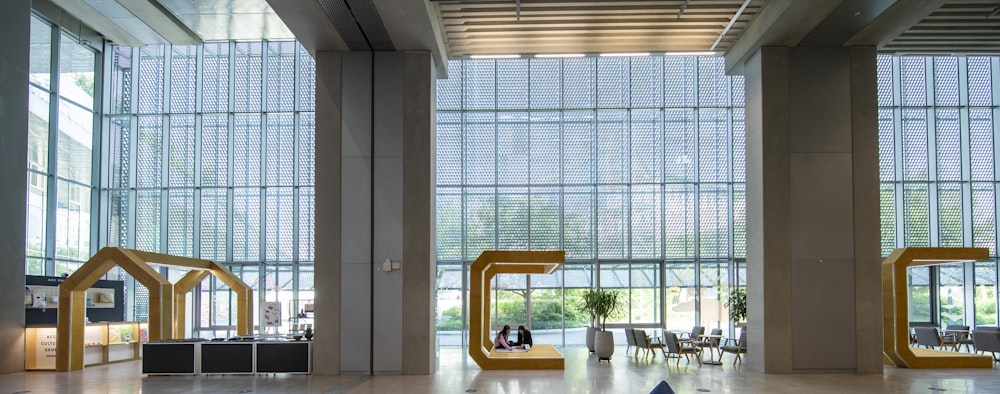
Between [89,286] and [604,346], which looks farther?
[604,346]

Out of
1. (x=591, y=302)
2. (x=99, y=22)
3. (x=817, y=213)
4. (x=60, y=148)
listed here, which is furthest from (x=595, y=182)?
(x=60, y=148)

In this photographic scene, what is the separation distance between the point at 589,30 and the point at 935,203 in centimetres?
1275

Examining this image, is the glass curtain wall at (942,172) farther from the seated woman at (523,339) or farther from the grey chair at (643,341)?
the seated woman at (523,339)

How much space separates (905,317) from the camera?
1379 centimetres

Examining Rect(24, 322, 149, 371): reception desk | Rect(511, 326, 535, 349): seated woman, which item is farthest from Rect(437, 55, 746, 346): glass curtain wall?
Rect(24, 322, 149, 371): reception desk

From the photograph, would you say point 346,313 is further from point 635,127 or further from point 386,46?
point 635,127

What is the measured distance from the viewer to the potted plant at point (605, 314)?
15.6m

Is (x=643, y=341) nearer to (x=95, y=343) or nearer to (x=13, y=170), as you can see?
(x=95, y=343)

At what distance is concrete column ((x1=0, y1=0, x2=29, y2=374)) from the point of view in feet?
48.6

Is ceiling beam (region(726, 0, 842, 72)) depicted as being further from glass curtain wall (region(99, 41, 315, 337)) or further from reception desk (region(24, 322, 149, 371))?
reception desk (region(24, 322, 149, 371))

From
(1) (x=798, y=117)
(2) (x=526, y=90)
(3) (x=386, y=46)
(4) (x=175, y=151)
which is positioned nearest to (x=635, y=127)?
(2) (x=526, y=90)

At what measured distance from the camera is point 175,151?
71.0 ft

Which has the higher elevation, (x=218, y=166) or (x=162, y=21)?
(x=162, y=21)

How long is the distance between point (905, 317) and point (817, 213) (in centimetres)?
266
